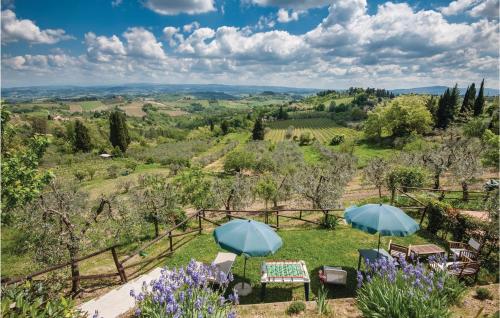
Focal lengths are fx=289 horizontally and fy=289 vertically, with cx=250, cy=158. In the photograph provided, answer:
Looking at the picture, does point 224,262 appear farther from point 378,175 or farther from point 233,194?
point 378,175

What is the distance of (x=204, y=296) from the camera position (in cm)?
581

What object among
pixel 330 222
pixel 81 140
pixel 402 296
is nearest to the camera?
pixel 402 296

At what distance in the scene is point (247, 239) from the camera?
8.62m

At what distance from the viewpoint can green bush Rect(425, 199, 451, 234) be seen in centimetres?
1301

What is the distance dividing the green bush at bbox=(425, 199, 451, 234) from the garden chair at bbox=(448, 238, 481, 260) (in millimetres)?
1723

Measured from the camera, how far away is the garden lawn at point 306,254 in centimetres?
971

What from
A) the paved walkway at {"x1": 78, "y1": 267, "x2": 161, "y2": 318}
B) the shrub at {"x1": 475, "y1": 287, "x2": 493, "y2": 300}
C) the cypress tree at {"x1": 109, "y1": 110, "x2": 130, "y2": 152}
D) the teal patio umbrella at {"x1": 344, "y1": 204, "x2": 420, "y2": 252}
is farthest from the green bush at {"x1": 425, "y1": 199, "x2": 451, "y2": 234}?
the cypress tree at {"x1": 109, "y1": 110, "x2": 130, "y2": 152}

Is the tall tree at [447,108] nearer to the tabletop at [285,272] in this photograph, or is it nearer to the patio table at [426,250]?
the patio table at [426,250]

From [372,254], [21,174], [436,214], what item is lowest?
[372,254]

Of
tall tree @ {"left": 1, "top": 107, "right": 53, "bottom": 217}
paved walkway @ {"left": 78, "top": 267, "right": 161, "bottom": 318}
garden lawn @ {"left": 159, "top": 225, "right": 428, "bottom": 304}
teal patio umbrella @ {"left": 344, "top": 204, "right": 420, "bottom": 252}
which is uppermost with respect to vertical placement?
tall tree @ {"left": 1, "top": 107, "right": 53, "bottom": 217}

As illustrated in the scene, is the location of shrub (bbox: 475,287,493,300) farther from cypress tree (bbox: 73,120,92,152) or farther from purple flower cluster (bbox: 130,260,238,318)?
cypress tree (bbox: 73,120,92,152)

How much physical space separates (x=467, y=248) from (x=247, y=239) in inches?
348

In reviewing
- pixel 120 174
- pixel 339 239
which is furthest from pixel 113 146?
pixel 339 239

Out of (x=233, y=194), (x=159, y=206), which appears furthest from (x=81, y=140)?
(x=159, y=206)
